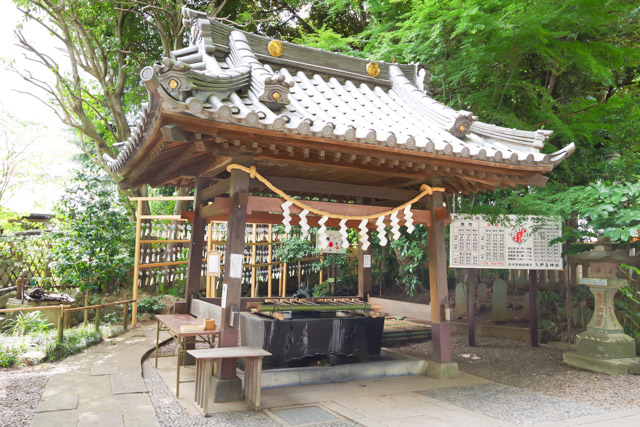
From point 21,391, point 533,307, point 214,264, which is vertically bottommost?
point 21,391

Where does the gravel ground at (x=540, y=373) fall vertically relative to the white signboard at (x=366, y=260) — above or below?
below

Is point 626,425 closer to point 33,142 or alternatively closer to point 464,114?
point 464,114

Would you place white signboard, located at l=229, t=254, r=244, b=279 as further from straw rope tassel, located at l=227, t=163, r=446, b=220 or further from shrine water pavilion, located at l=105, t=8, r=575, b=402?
straw rope tassel, located at l=227, t=163, r=446, b=220

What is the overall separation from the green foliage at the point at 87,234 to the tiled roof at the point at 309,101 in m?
4.55

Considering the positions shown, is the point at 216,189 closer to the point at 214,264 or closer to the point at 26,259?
the point at 214,264

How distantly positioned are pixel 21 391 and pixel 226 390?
97.7 inches

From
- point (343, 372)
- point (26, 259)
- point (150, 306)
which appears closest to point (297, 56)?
point (343, 372)

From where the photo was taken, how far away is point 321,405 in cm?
486

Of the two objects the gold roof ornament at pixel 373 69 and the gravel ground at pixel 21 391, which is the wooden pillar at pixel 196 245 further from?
the gold roof ornament at pixel 373 69

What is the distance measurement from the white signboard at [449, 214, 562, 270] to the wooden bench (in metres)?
4.01

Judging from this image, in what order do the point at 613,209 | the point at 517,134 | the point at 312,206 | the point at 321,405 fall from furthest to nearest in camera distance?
the point at 613,209, the point at 517,134, the point at 312,206, the point at 321,405

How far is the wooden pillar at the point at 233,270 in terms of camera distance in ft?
16.2

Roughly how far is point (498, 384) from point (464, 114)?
3.74 m

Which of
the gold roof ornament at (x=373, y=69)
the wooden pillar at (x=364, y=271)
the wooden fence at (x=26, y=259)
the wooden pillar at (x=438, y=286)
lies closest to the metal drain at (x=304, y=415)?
the wooden pillar at (x=438, y=286)
